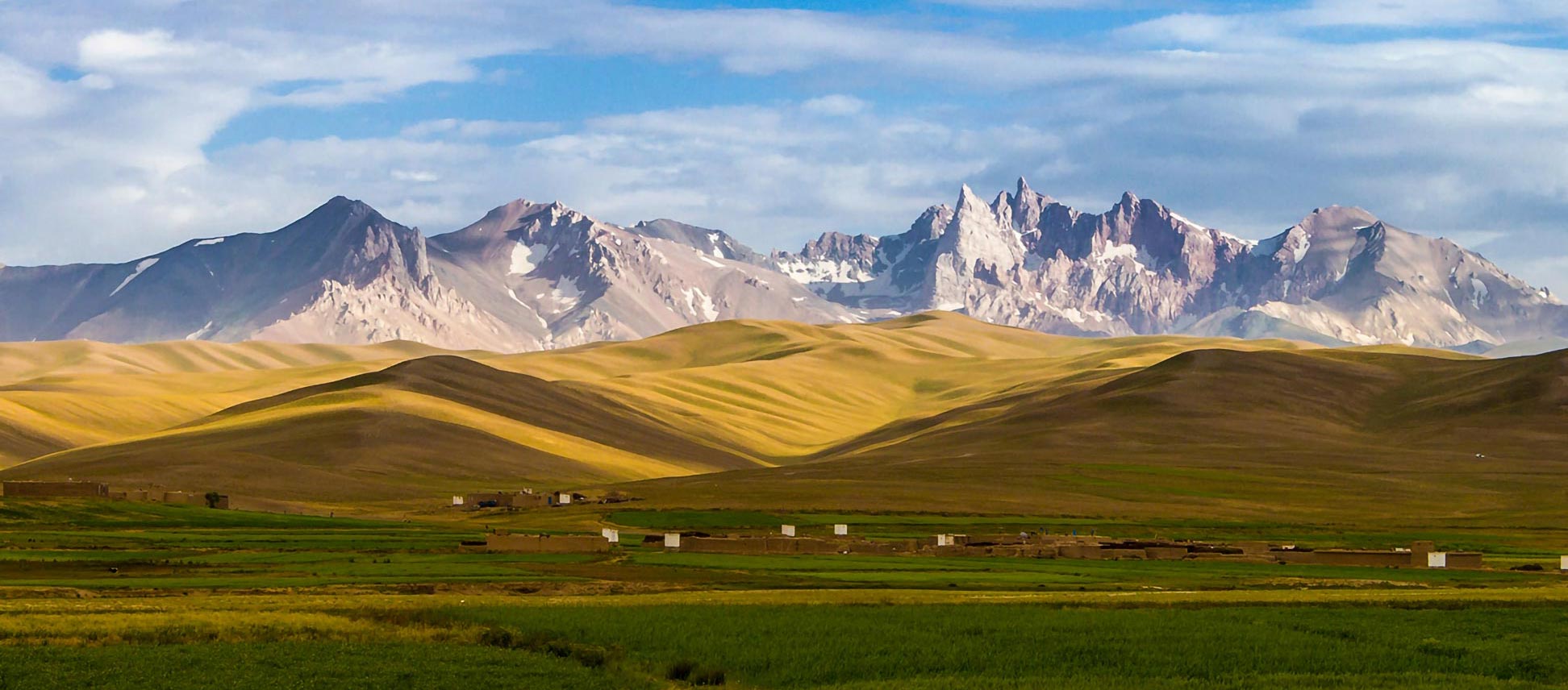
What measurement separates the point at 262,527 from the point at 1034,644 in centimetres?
8670

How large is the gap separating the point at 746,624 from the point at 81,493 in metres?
104

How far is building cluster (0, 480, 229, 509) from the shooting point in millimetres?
143875

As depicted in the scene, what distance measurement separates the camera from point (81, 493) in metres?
146

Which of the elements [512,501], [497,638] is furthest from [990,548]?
[512,501]

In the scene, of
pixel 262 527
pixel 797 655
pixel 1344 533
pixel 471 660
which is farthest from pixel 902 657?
pixel 1344 533

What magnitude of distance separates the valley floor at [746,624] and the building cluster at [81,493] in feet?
163

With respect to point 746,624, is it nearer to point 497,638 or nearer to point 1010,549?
point 497,638

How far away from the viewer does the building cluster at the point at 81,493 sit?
14388 centimetres

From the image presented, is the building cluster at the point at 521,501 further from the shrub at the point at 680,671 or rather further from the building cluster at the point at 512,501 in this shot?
the shrub at the point at 680,671

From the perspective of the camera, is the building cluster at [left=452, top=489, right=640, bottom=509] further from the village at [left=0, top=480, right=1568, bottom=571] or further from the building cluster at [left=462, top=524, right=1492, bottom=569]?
the building cluster at [left=462, top=524, right=1492, bottom=569]

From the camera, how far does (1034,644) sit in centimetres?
5334

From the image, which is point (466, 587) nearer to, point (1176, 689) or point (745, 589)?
point (745, 589)

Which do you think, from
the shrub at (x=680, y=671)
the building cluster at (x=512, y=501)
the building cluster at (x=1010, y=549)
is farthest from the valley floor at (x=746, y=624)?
the building cluster at (x=512, y=501)

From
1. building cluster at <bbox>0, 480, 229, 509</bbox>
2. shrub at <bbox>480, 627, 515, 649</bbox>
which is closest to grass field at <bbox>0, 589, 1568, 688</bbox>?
shrub at <bbox>480, 627, 515, 649</bbox>
